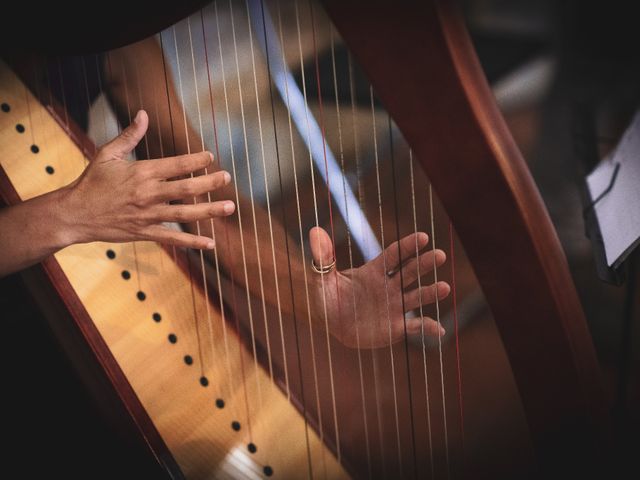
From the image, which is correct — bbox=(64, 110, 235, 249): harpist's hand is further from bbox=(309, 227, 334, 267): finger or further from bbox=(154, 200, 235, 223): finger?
bbox=(309, 227, 334, 267): finger

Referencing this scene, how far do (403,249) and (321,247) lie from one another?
157 millimetres

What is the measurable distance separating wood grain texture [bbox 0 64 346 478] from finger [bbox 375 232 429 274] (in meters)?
0.36

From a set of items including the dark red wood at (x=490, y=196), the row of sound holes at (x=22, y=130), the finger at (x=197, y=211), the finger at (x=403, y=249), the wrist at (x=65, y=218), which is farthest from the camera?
the row of sound holes at (x=22, y=130)

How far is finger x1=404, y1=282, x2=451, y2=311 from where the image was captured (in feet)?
2.61

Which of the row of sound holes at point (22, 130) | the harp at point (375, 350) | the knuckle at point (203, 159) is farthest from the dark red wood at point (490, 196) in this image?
the row of sound holes at point (22, 130)

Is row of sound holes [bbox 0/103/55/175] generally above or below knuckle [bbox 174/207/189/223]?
above

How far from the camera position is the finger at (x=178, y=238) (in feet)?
3.03

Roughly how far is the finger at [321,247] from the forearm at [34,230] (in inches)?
16.4

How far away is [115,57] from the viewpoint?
1.23m

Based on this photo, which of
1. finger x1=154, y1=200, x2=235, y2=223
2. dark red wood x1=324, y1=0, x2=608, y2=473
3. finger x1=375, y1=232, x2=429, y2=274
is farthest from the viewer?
finger x1=154, y1=200, x2=235, y2=223

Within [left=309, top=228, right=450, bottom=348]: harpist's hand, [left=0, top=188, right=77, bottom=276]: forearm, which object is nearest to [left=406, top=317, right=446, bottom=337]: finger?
[left=309, top=228, right=450, bottom=348]: harpist's hand

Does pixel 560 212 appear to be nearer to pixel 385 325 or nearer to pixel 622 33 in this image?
pixel 622 33

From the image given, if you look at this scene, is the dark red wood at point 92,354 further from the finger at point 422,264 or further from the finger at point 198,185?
the finger at point 422,264

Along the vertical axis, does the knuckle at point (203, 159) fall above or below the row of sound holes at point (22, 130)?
below
